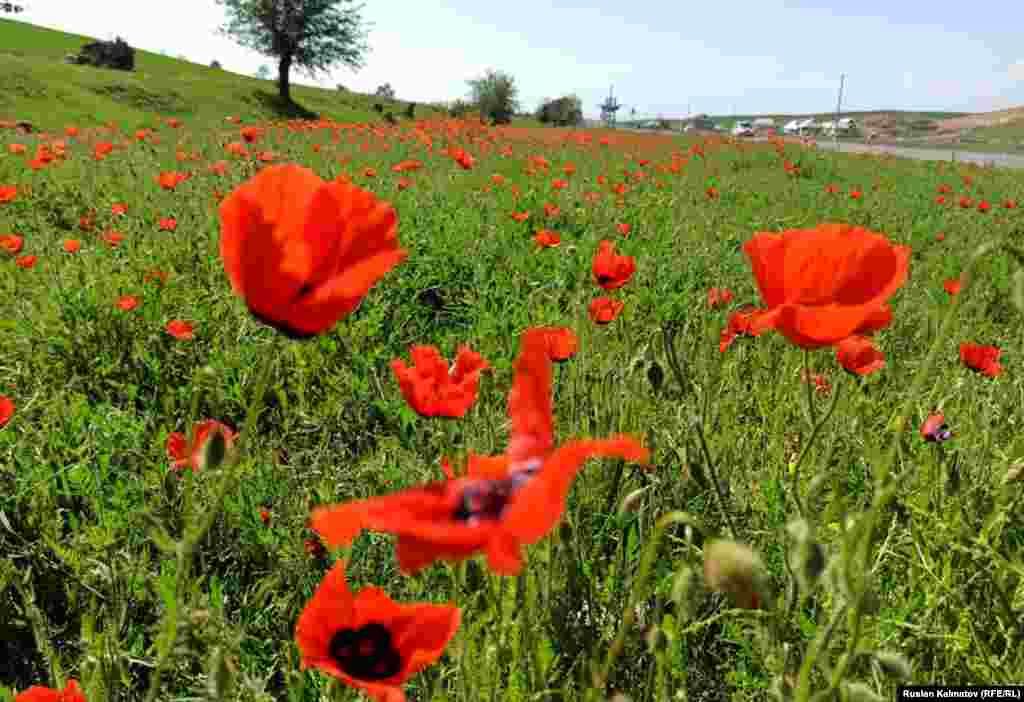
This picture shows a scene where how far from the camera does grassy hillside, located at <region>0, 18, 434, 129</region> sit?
18.9 meters

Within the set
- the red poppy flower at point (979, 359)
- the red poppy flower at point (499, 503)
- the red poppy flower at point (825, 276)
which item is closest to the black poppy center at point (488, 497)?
the red poppy flower at point (499, 503)

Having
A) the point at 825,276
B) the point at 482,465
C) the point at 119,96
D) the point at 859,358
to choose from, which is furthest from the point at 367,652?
the point at 119,96

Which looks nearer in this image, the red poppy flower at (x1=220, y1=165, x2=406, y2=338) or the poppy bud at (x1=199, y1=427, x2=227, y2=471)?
the red poppy flower at (x1=220, y1=165, x2=406, y2=338)

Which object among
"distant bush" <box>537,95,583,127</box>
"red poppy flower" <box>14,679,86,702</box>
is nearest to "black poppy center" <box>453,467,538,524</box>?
"red poppy flower" <box>14,679,86,702</box>

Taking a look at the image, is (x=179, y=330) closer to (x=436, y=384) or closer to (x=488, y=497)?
(x=436, y=384)

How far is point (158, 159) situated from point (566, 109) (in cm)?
4901

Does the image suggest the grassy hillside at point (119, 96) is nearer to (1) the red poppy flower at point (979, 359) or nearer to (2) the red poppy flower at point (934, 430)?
(1) the red poppy flower at point (979, 359)

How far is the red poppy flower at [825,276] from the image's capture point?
95cm

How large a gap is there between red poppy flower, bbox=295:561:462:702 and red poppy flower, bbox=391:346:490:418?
464 millimetres

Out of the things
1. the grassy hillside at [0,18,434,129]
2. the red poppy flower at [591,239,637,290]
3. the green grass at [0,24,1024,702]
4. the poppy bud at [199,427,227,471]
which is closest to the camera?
the poppy bud at [199,427,227,471]

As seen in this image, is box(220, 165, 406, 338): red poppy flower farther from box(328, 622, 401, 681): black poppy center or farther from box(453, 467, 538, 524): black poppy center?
box(328, 622, 401, 681): black poppy center

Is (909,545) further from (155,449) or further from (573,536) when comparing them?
(155,449)

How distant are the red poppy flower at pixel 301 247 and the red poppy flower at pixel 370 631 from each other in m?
0.37

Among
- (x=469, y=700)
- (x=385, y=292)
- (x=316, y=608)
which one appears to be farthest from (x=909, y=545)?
(x=385, y=292)
